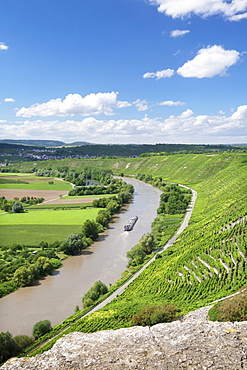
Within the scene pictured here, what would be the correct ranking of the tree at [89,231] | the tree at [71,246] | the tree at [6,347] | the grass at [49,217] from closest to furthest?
1. the tree at [6,347]
2. the tree at [71,246]
3. the tree at [89,231]
4. the grass at [49,217]

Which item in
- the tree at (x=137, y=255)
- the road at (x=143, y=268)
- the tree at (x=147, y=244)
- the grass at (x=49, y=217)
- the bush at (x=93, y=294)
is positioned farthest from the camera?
the grass at (x=49, y=217)

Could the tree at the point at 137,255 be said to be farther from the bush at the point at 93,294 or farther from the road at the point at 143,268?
the bush at the point at 93,294

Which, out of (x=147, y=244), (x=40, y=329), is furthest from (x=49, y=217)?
(x=40, y=329)

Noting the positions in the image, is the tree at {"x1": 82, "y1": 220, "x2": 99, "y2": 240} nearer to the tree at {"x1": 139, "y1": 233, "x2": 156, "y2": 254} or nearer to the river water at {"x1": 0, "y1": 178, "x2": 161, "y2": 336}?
the river water at {"x1": 0, "y1": 178, "x2": 161, "y2": 336}

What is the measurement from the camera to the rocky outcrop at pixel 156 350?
16.6 meters

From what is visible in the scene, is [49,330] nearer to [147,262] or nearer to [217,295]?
[217,295]

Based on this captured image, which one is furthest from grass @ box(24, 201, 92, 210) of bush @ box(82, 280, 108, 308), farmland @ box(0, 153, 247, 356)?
bush @ box(82, 280, 108, 308)

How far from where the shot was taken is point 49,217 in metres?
88.7

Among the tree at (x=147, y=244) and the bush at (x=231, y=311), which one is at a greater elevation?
the bush at (x=231, y=311)

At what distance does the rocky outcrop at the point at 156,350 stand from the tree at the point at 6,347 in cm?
1104

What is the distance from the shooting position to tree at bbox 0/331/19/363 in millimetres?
29578

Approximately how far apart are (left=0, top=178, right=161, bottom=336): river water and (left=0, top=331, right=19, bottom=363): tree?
448cm

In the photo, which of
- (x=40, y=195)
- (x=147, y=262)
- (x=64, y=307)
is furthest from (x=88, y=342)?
(x=40, y=195)

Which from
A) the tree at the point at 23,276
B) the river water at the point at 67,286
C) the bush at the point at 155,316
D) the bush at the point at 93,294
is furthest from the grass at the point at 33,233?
the bush at the point at 155,316
